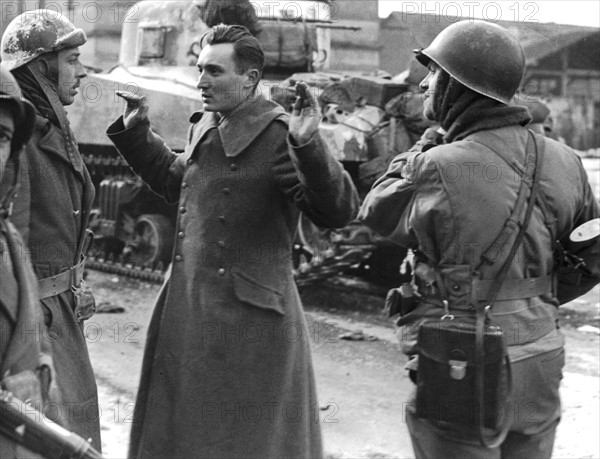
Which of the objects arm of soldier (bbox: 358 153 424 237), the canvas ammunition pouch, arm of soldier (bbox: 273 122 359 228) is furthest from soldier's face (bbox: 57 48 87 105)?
the canvas ammunition pouch

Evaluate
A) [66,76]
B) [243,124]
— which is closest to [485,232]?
[243,124]

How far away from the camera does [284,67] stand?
37.8 ft

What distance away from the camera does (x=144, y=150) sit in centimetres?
409

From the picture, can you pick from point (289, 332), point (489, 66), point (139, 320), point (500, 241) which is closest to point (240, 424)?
point (289, 332)

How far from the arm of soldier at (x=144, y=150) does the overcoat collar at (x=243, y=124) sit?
167 mm

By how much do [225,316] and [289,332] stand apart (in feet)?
0.77

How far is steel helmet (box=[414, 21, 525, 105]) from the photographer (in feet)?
11.6

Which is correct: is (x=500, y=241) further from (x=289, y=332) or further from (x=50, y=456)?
(x=50, y=456)

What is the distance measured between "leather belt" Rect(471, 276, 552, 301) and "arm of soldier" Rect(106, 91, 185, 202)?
4.37 ft

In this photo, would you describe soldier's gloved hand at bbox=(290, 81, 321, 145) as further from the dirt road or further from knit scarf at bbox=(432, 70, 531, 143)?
the dirt road

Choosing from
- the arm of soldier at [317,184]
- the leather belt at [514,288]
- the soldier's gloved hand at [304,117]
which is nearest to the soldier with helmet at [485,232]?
the leather belt at [514,288]

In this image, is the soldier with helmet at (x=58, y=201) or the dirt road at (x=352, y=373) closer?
the soldier with helmet at (x=58, y=201)

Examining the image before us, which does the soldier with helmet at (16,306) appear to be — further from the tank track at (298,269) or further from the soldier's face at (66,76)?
the tank track at (298,269)

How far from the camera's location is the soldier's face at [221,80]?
12.9 feet
